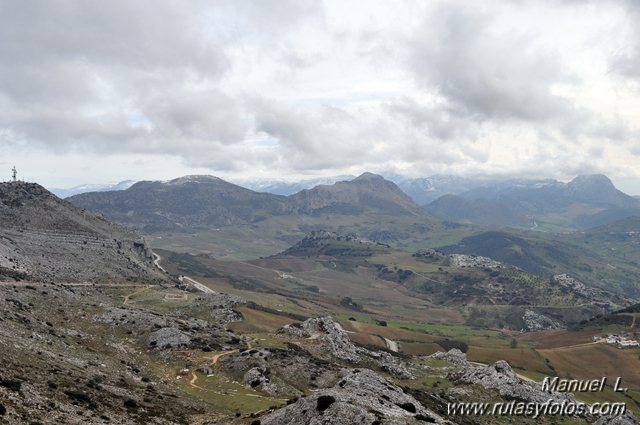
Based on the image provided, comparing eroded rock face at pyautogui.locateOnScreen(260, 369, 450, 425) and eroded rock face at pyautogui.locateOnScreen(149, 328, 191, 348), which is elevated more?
eroded rock face at pyautogui.locateOnScreen(260, 369, 450, 425)

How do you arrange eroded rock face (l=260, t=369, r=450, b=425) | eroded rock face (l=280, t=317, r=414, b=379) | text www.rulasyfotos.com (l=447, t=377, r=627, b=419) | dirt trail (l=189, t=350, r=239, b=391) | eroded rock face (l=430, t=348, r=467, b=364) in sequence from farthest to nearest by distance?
eroded rock face (l=430, t=348, r=467, b=364)
eroded rock face (l=280, t=317, r=414, b=379)
text www.rulasyfotos.com (l=447, t=377, r=627, b=419)
dirt trail (l=189, t=350, r=239, b=391)
eroded rock face (l=260, t=369, r=450, b=425)

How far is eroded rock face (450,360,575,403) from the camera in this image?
12725cm

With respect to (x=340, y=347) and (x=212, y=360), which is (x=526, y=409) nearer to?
(x=340, y=347)

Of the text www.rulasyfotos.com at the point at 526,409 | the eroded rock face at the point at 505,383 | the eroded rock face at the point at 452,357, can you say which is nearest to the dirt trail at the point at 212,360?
the text www.rulasyfotos.com at the point at 526,409

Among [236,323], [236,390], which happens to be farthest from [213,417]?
[236,323]

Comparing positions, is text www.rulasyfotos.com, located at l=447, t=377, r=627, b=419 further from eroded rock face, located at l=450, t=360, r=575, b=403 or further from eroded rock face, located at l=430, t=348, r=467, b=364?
eroded rock face, located at l=430, t=348, r=467, b=364

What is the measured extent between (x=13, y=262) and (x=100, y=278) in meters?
34.4

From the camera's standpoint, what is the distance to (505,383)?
130 m

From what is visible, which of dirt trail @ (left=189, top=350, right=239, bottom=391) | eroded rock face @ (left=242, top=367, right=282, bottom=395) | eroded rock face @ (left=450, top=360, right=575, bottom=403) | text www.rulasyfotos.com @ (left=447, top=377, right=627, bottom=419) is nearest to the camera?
dirt trail @ (left=189, top=350, right=239, bottom=391)

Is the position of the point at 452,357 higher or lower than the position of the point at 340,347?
lower

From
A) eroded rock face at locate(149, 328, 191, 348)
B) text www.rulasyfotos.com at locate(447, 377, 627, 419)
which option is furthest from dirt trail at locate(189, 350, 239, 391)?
text www.rulasyfotos.com at locate(447, 377, 627, 419)

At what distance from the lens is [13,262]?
157375 mm

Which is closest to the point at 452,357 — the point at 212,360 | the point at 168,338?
the point at 212,360

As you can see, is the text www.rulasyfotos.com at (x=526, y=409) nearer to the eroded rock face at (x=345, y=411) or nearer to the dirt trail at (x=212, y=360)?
the dirt trail at (x=212, y=360)
